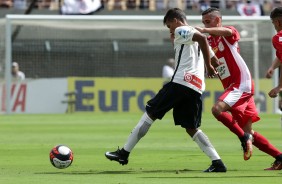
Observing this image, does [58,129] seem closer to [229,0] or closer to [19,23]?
[19,23]

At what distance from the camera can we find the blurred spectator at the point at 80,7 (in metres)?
34.3

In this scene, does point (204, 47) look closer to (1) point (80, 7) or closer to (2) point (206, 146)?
(2) point (206, 146)

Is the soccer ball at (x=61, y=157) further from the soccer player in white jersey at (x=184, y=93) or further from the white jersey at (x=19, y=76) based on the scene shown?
the white jersey at (x=19, y=76)

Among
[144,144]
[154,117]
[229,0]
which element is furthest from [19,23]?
[154,117]

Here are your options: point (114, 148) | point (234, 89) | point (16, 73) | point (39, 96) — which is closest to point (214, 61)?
point (234, 89)

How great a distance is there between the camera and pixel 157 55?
32.7 meters

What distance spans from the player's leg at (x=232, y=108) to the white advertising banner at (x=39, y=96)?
18.6 m

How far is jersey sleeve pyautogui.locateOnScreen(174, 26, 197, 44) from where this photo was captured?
35.7 feet

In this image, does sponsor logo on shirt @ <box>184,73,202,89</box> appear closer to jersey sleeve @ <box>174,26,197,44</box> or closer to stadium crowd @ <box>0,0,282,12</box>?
jersey sleeve @ <box>174,26,197,44</box>

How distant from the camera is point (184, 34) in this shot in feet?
35.9

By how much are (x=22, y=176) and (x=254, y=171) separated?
9.85 ft

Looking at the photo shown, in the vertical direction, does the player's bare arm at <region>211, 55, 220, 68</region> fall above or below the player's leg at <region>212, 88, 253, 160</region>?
above

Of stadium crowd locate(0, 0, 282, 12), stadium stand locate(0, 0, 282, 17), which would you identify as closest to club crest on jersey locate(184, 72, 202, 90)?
stadium stand locate(0, 0, 282, 17)

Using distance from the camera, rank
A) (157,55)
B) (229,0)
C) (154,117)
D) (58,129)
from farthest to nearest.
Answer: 1. (229,0)
2. (157,55)
3. (58,129)
4. (154,117)
